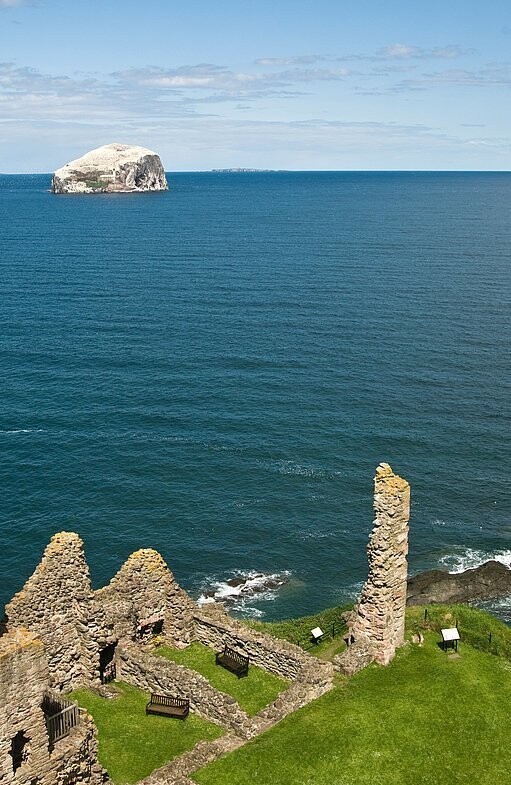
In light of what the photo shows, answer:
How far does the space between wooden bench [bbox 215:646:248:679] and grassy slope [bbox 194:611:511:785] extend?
395cm

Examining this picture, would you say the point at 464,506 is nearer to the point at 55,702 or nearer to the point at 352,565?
the point at 352,565

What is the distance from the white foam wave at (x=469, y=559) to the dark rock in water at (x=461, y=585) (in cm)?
102

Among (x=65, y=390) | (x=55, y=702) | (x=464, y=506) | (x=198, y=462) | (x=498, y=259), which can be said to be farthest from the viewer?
(x=498, y=259)

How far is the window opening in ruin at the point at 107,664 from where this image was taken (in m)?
33.4

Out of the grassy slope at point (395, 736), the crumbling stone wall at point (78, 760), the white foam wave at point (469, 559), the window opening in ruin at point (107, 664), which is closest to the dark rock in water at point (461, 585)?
the white foam wave at point (469, 559)

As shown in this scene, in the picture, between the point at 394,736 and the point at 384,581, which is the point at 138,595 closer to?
the point at 384,581

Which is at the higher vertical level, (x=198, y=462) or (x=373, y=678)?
(x=373, y=678)

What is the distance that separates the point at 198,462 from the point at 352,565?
62.3 feet

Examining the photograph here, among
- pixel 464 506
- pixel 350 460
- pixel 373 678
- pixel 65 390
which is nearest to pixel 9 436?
pixel 65 390

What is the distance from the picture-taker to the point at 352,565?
6038cm

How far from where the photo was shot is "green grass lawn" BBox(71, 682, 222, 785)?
2889cm

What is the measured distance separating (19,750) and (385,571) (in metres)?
15.7

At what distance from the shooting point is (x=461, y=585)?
56.9 m

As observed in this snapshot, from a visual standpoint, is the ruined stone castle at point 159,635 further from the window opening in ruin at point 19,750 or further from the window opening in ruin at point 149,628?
the window opening in ruin at point 19,750
